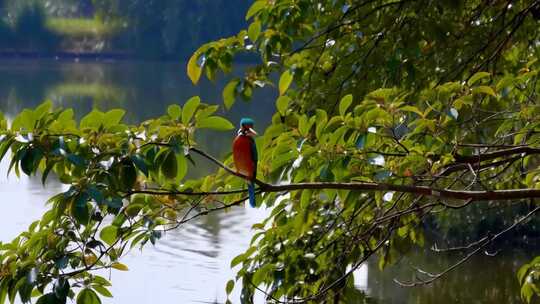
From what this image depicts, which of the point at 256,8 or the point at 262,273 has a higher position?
the point at 256,8

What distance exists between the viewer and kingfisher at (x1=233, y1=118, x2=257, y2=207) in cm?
293

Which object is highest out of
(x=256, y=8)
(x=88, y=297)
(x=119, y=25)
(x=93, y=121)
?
(x=119, y=25)

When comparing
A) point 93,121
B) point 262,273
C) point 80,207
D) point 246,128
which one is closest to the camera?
point 80,207

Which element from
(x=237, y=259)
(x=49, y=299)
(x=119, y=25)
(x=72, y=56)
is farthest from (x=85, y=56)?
(x=49, y=299)

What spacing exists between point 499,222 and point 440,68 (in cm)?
955

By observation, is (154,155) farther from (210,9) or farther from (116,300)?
(210,9)

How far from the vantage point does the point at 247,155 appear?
308 cm

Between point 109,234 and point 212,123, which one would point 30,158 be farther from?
point 109,234

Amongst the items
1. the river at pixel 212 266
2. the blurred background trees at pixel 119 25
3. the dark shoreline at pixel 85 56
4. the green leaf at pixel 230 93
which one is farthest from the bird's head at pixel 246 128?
the dark shoreline at pixel 85 56

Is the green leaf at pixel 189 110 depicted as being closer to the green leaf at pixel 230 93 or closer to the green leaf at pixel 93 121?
the green leaf at pixel 93 121

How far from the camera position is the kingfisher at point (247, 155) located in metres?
2.93

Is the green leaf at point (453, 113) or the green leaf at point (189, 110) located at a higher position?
the green leaf at point (453, 113)

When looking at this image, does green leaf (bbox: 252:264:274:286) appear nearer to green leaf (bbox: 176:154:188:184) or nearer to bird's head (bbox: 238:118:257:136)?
bird's head (bbox: 238:118:257:136)

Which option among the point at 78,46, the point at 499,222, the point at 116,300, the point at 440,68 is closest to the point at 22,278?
the point at 440,68
